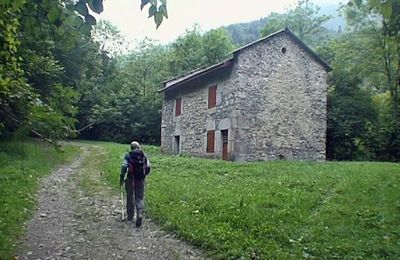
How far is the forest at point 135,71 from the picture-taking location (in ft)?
14.2

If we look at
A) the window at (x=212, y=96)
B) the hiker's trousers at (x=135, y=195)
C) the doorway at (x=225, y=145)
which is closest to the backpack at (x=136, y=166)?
the hiker's trousers at (x=135, y=195)

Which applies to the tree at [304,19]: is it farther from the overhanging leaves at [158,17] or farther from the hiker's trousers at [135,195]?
the overhanging leaves at [158,17]

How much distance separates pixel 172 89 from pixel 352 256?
2314cm

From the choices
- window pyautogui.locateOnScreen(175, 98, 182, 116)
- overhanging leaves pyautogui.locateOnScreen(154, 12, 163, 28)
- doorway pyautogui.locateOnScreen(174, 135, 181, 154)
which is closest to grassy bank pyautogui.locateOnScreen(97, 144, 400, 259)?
overhanging leaves pyautogui.locateOnScreen(154, 12, 163, 28)

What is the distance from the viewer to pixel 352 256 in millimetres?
7105

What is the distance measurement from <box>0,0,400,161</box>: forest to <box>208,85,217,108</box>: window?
685cm

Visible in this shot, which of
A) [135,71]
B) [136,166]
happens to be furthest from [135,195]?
[135,71]

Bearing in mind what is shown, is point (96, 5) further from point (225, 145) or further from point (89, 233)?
A: point (225, 145)

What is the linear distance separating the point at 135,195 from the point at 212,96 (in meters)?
15.4

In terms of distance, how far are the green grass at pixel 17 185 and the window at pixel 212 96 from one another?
8.98m

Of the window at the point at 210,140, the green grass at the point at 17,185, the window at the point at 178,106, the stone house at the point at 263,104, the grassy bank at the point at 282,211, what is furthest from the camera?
the window at the point at 178,106

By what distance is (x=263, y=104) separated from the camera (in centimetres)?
2270

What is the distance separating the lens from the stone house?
22.1 metres

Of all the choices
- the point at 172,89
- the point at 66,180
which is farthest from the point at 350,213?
the point at 172,89
